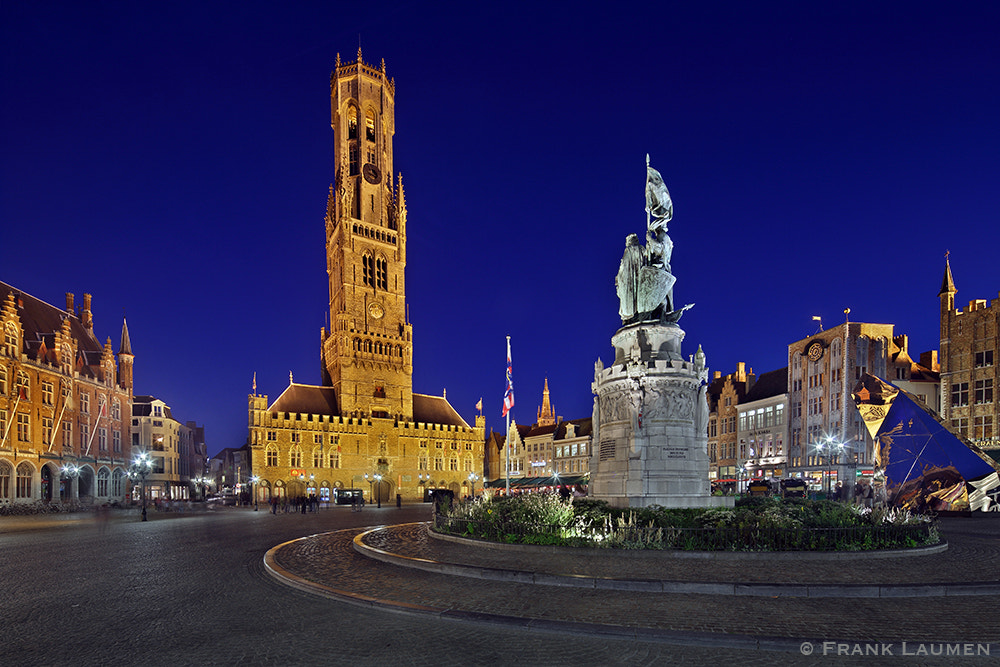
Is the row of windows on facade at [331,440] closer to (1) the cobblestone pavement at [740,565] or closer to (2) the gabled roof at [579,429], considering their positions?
(2) the gabled roof at [579,429]

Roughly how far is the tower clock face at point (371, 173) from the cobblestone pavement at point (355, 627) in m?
81.7

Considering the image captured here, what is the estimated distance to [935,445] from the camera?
31.8 meters

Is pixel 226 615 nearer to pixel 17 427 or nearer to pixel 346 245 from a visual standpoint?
pixel 17 427

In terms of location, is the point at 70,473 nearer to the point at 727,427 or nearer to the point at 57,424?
the point at 57,424

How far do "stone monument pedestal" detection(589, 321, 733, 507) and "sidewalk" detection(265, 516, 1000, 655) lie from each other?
17.8 feet

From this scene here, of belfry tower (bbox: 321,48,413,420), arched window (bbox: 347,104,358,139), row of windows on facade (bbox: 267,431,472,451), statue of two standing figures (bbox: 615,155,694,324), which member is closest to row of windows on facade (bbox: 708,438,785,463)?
row of windows on facade (bbox: 267,431,472,451)

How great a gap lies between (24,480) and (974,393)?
73620mm

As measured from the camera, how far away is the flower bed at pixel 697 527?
1495 cm

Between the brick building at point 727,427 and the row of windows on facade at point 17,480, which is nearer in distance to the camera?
the row of windows on facade at point 17,480

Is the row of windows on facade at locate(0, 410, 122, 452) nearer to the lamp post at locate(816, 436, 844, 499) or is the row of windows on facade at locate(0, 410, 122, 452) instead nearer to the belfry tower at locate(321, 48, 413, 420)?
the belfry tower at locate(321, 48, 413, 420)

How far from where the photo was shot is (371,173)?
9150 centimetres

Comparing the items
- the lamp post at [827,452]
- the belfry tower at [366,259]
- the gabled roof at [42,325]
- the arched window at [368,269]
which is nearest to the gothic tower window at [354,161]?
the belfry tower at [366,259]

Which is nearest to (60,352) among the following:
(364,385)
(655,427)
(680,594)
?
(364,385)

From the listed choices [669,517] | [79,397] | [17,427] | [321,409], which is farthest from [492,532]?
[321,409]
